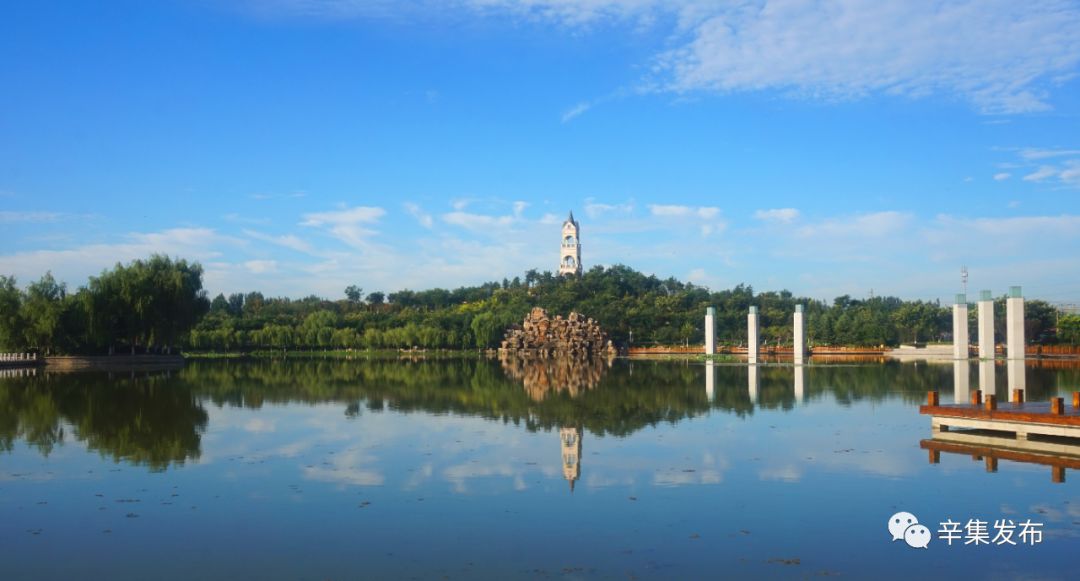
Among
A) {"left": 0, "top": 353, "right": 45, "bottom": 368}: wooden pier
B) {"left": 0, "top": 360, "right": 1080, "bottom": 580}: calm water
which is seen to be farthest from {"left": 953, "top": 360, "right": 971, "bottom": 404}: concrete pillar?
{"left": 0, "top": 353, "right": 45, "bottom": 368}: wooden pier

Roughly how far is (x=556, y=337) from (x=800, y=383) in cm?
4238

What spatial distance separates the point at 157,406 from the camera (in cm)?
2200

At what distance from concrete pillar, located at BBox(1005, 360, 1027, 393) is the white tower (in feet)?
222

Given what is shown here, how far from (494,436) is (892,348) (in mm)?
51441

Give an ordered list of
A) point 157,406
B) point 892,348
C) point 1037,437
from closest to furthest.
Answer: point 1037,437 < point 157,406 < point 892,348

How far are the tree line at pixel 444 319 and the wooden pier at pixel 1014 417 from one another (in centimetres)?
3854

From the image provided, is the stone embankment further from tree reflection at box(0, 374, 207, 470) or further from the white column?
tree reflection at box(0, 374, 207, 470)

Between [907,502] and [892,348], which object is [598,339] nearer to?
[892,348]

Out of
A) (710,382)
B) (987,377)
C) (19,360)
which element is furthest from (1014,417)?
(19,360)

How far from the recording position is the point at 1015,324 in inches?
1773

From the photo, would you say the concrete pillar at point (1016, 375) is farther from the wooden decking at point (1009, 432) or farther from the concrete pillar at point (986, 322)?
the wooden decking at point (1009, 432)

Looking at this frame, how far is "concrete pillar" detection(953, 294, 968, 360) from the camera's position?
47906mm

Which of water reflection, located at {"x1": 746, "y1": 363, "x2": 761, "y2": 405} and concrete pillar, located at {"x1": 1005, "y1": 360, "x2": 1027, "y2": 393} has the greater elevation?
concrete pillar, located at {"x1": 1005, "y1": 360, "x2": 1027, "y2": 393}

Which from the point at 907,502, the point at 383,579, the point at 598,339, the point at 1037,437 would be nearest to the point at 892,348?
the point at 598,339
